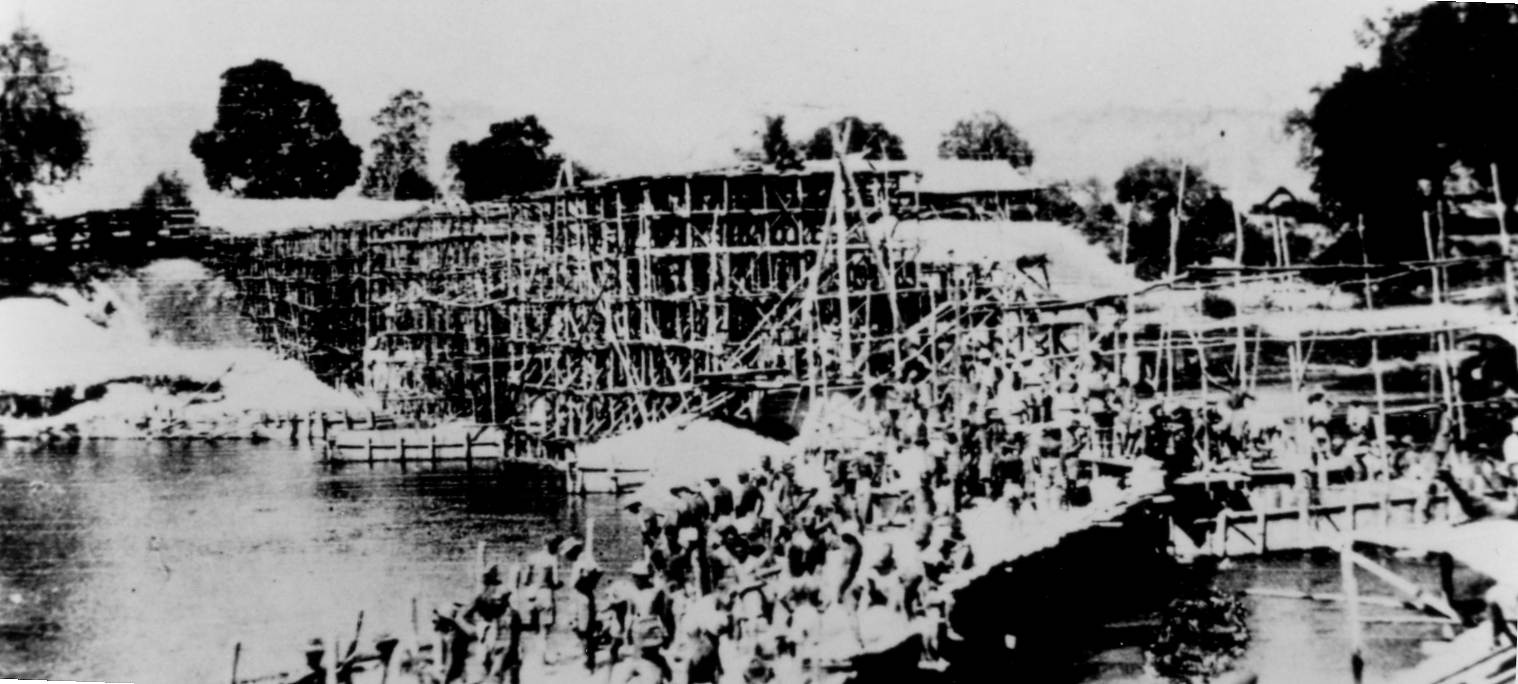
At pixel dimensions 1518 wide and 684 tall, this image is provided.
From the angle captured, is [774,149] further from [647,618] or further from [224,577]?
[224,577]

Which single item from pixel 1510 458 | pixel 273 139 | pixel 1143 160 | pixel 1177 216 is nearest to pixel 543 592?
pixel 273 139

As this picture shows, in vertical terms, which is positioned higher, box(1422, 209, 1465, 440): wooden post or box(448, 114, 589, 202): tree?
box(448, 114, 589, 202): tree

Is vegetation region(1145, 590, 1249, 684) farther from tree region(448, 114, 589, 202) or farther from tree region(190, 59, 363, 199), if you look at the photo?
tree region(190, 59, 363, 199)

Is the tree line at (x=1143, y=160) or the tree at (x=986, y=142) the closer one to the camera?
the tree line at (x=1143, y=160)

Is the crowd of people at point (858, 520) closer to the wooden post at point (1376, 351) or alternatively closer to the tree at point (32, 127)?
the wooden post at point (1376, 351)

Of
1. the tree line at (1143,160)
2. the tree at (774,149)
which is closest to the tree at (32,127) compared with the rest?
the tree line at (1143,160)

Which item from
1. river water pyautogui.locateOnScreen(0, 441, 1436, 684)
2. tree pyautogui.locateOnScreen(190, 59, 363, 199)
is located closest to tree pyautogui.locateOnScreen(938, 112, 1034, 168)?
river water pyautogui.locateOnScreen(0, 441, 1436, 684)
